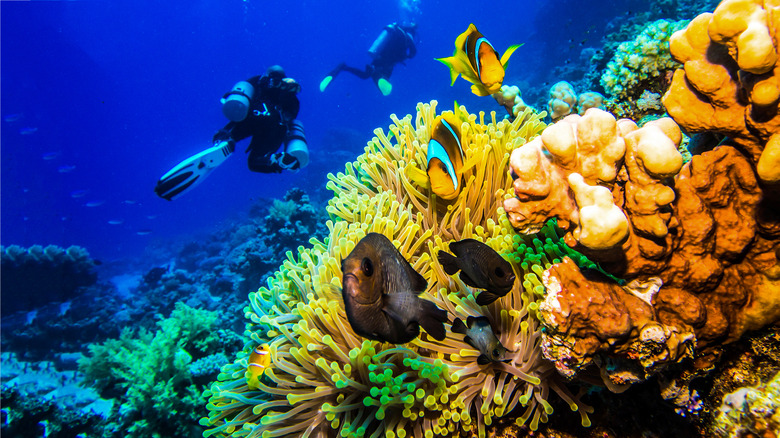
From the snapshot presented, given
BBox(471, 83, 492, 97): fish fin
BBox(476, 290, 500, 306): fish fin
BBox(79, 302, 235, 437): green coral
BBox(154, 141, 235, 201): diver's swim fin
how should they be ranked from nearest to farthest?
BBox(476, 290, 500, 306): fish fin, BBox(471, 83, 492, 97): fish fin, BBox(79, 302, 235, 437): green coral, BBox(154, 141, 235, 201): diver's swim fin

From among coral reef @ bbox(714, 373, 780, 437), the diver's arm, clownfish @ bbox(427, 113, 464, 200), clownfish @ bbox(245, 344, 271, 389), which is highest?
the diver's arm

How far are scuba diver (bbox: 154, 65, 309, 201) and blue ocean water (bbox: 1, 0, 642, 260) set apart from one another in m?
17.3

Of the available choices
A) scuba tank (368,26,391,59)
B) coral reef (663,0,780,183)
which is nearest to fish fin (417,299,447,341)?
coral reef (663,0,780,183)

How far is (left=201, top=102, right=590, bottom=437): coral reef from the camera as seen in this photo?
66.2 inches

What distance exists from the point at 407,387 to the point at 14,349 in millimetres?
13733

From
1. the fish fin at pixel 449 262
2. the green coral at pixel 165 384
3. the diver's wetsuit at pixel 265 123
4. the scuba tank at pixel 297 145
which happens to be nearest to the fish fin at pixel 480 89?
the fish fin at pixel 449 262

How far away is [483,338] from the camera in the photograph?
1.59m

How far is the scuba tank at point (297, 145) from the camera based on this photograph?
560 cm

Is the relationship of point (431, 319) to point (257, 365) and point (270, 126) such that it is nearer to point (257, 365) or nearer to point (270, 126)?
point (257, 365)

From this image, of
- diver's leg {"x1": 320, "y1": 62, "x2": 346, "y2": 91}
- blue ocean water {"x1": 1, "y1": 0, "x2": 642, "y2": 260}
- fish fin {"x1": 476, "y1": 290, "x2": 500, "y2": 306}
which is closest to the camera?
fish fin {"x1": 476, "y1": 290, "x2": 500, "y2": 306}

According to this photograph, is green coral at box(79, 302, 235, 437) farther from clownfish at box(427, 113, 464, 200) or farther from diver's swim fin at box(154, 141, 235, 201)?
clownfish at box(427, 113, 464, 200)

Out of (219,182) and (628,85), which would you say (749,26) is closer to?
(628,85)

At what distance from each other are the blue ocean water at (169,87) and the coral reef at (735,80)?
22393 mm

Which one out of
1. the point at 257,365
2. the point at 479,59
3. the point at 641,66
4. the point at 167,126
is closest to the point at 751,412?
the point at 257,365
